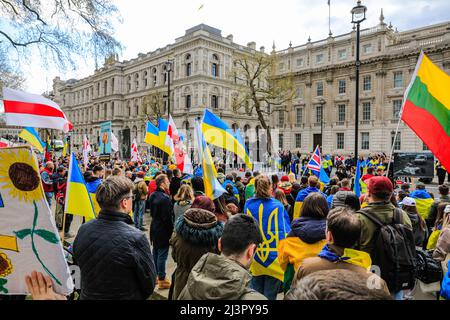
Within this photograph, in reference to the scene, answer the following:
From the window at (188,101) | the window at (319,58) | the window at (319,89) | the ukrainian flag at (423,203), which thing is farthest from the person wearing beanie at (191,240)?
the window at (188,101)

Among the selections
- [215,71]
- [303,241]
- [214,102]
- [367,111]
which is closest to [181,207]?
[303,241]

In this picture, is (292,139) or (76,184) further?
(292,139)

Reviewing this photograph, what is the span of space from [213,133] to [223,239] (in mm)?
4083

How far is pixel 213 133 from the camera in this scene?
6.08 meters

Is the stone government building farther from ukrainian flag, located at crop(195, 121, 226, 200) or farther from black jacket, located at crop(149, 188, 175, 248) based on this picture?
black jacket, located at crop(149, 188, 175, 248)

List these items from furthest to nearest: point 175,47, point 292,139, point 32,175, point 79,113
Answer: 1. point 79,113
2. point 175,47
3. point 292,139
4. point 32,175

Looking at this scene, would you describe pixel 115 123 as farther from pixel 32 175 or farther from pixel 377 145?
pixel 32 175

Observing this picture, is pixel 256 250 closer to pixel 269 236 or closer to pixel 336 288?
pixel 269 236

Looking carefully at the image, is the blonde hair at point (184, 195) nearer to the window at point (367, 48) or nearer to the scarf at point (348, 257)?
the scarf at point (348, 257)

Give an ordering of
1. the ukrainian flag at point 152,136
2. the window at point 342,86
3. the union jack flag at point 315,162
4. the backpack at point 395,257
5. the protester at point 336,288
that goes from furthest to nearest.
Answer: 1. the window at point 342,86
2. the ukrainian flag at point 152,136
3. the union jack flag at point 315,162
4. the backpack at point 395,257
5. the protester at point 336,288

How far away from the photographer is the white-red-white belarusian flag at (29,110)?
4.82 meters

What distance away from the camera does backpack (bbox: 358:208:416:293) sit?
2840 mm

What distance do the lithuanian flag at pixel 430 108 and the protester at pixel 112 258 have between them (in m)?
3.55
